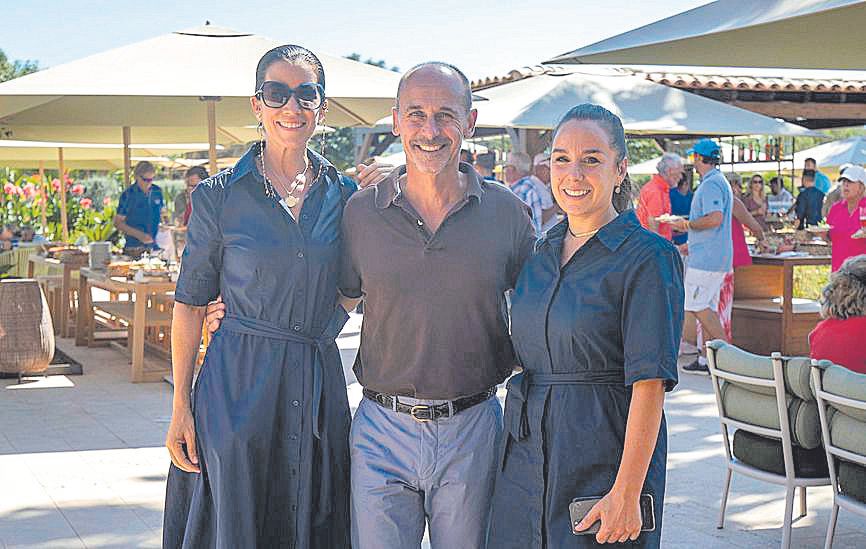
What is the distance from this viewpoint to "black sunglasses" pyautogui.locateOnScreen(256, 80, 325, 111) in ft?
10.5

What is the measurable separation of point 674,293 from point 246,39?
699cm

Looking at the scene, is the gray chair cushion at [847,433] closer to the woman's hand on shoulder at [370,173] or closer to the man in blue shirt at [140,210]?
the woman's hand on shoulder at [370,173]

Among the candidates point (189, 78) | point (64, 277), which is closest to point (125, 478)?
point (189, 78)

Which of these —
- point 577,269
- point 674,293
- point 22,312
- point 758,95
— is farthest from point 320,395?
point 758,95

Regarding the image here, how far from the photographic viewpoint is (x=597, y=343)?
2697mm

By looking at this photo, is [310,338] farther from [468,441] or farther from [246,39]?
[246,39]

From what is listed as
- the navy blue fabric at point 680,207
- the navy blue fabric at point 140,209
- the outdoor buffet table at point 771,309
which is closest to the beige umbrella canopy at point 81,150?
the navy blue fabric at point 140,209

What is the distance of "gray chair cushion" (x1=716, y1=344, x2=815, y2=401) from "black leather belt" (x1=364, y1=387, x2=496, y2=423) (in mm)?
2096

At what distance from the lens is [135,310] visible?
31.1 ft

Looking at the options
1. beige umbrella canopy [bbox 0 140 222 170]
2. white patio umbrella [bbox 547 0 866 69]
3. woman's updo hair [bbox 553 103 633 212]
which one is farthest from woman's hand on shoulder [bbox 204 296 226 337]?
beige umbrella canopy [bbox 0 140 222 170]

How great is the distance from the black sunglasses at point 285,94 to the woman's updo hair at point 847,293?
9.49ft

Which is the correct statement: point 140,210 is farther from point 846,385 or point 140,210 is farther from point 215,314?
point 215,314

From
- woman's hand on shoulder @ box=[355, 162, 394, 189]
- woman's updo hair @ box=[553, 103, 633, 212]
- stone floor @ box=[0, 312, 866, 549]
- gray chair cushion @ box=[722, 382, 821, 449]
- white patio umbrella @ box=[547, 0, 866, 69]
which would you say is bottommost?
stone floor @ box=[0, 312, 866, 549]

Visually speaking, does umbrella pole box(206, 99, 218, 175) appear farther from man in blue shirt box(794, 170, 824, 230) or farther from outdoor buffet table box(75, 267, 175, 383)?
man in blue shirt box(794, 170, 824, 230)
